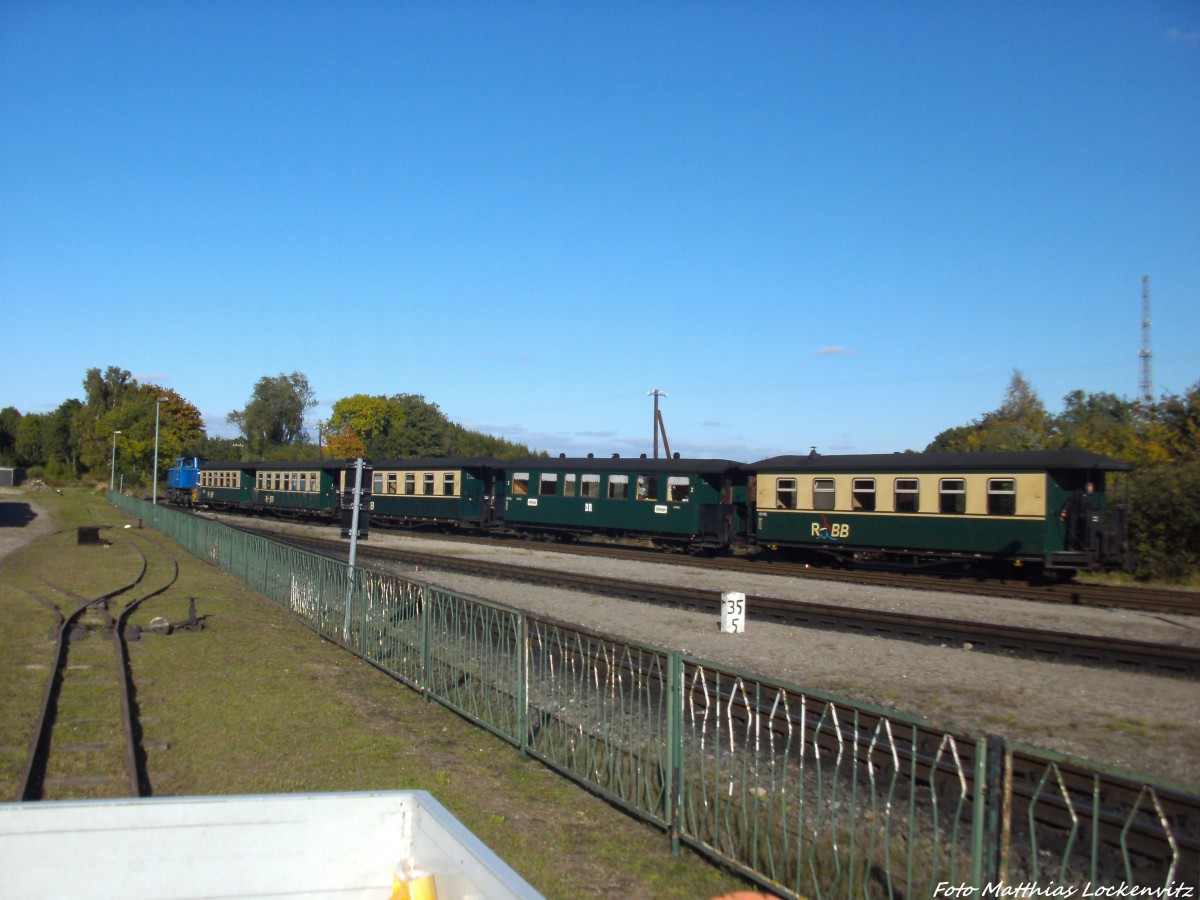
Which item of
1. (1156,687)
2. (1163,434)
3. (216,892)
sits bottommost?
(1156,687)

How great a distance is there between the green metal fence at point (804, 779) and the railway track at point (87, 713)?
9.04 ft

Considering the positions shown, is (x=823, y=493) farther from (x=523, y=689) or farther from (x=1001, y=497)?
(x=523, y=689)

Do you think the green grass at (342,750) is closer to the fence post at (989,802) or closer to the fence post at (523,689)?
the fence post at (523,689)

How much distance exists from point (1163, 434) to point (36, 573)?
1177 inches

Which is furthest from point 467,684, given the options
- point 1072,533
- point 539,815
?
point 1072,533

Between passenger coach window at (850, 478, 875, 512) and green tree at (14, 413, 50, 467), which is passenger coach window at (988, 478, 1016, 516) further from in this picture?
green tree at (14, 413, 50, 467)

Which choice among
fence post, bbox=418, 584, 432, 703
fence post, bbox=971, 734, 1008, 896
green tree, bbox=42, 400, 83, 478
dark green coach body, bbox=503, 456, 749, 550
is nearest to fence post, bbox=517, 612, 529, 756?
fence post, bbox=418, 584, 432, 703

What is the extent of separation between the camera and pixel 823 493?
23297mm

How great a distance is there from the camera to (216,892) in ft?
8.42

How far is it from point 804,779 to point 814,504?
18234mm

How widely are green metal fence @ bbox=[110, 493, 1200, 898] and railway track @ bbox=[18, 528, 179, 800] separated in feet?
9.04

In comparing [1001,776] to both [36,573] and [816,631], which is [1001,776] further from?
[36,573]

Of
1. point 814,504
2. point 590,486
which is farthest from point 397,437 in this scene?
point 814,504

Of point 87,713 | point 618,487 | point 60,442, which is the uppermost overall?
point 60,442
